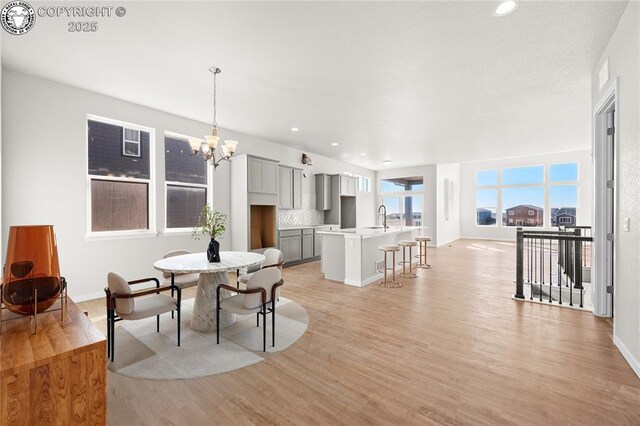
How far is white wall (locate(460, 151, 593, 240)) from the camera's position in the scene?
956 centimetres

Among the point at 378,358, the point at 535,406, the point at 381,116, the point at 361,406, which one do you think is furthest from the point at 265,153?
the point at 535,406

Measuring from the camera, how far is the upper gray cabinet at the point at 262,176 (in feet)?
18.6

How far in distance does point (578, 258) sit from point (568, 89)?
2.57 meters

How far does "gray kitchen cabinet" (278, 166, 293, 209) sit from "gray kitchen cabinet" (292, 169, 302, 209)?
0.38 ft

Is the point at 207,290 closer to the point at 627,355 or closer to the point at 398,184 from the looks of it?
the point at 627,355

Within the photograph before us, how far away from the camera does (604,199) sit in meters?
3.17

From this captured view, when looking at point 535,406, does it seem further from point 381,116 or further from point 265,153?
point 265,153

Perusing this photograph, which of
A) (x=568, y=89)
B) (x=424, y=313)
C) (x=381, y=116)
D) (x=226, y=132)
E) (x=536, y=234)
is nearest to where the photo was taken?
(x=424, y=313)

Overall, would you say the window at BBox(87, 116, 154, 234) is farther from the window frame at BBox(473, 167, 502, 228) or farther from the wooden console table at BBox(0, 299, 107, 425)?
the window frame at BBox(473, 167, 502, 228)

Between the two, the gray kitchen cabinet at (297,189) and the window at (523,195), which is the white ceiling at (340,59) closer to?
the gray kitchen cabinet at (297,189)

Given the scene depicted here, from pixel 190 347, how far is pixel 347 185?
22.1 feet

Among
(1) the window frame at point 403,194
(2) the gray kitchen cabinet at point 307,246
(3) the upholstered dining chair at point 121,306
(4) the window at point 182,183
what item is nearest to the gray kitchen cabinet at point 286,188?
(2) the gray kitchen cabinet at point 307,246

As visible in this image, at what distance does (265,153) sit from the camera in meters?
6.62

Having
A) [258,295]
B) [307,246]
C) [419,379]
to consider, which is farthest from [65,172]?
[419,379]
